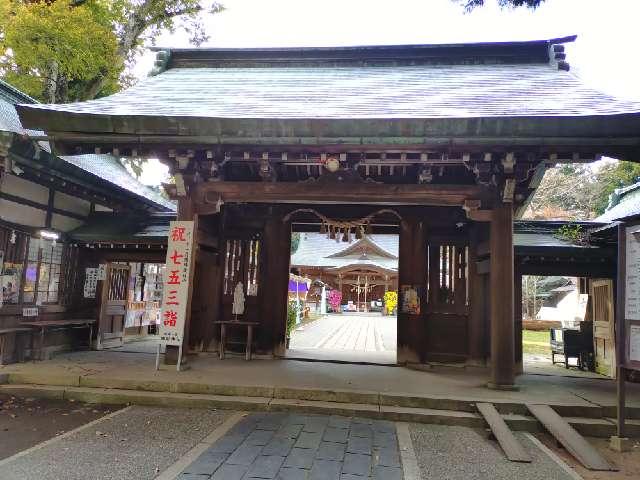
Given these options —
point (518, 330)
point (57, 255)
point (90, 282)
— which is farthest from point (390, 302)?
point (57, 255)

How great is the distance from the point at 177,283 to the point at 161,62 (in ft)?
19.3

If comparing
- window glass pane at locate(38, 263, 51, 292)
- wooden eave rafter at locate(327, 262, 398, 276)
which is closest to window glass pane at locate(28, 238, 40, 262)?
window glass pane at locate(38, 263, 51, 292)

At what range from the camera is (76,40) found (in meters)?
12.1

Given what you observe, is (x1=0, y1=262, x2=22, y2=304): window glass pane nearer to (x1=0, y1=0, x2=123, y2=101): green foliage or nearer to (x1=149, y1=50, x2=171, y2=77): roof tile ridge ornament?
(x1=149, y1=50, x2=171, y2=77): roof tile ridge ornament

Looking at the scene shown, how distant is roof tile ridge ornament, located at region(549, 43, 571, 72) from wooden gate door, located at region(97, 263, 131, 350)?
35.2ft

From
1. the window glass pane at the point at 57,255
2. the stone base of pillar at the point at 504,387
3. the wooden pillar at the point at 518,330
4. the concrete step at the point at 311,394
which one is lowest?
the concrete step at the point at 311,394

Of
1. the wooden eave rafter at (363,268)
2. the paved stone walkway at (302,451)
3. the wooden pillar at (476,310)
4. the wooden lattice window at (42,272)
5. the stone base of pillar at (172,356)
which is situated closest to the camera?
the paved stone walkway at (302,451)

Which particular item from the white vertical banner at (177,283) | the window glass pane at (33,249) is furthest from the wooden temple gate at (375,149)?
the window glass pane at (33,249)

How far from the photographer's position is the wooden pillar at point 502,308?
21.3 feet

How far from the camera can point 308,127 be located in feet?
19.2

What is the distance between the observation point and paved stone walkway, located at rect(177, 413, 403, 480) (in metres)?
3.90

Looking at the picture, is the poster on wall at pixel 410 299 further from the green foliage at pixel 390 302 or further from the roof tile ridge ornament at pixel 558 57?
the green foliage at pixel 390 302

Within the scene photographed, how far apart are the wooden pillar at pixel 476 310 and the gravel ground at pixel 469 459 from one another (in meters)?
3.16

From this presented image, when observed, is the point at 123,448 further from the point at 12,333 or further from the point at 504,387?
the point at 504,387
